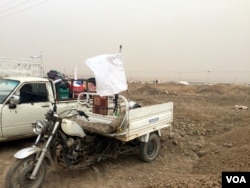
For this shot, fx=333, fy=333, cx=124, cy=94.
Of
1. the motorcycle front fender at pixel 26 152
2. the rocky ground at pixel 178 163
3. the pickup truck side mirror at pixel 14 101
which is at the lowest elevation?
the rocky ground at pixel 178 163

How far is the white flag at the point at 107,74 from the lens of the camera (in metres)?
6.02

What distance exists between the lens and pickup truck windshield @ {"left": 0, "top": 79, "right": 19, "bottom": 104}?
724cm

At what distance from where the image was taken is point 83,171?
6410mm

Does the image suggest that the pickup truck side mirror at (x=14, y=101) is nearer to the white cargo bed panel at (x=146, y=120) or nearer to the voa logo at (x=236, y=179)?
the white cargo bed panel at (x=146, y=120)

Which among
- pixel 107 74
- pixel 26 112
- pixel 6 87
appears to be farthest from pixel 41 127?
pixel 6 87

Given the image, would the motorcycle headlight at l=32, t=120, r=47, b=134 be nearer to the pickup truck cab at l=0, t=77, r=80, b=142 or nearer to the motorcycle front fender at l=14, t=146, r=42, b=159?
the motorcycle front fender at l=14, t=146, r=42, b=159

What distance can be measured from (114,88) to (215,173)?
2508 millimetres

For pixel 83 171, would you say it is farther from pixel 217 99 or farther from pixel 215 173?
pixel 217 99

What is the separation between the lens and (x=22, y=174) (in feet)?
16.6

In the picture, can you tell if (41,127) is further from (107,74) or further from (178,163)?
(178,163)

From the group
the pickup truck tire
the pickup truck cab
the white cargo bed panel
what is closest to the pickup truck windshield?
the pickup truck cab

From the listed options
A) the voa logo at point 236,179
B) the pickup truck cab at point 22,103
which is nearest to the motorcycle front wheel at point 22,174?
the pickup truck cab at point 22,103

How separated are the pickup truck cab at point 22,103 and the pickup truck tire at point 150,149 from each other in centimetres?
210

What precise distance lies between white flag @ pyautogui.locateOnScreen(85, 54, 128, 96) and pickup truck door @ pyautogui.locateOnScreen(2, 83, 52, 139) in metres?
2.16
